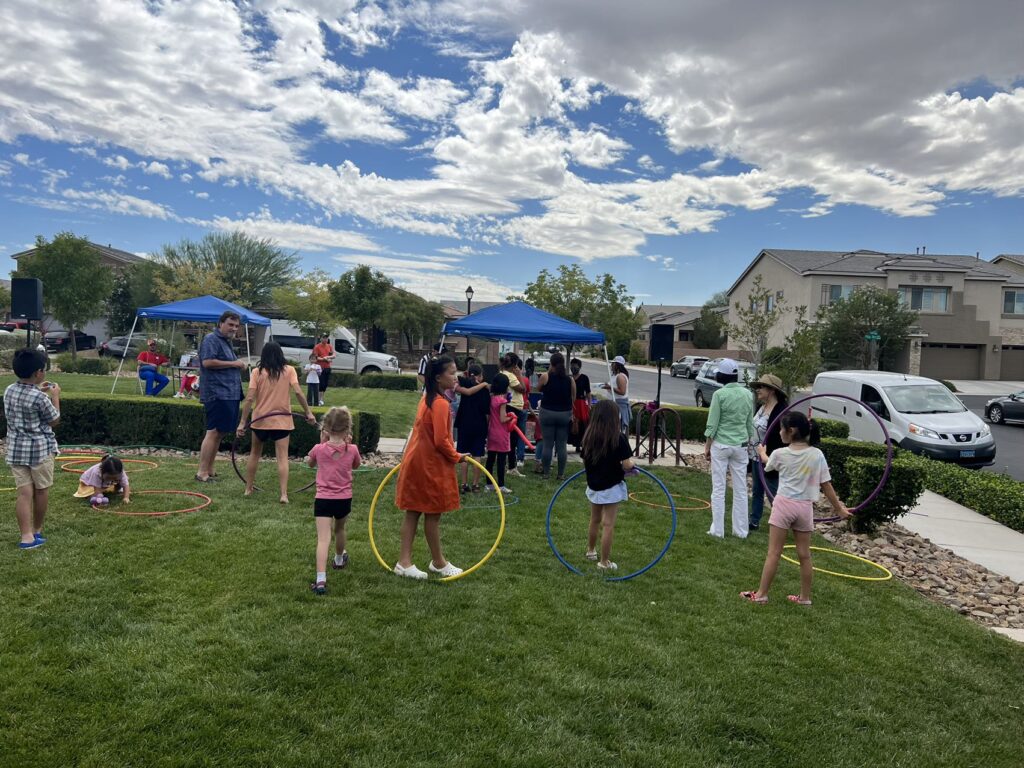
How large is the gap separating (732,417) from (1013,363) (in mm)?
47261

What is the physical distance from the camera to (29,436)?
5.28 metres

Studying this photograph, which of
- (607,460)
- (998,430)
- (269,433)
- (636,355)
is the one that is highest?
(636,355)

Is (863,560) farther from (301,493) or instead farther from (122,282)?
(122,282)

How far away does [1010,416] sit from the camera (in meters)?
22.0

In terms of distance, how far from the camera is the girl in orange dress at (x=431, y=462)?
16.6 ft

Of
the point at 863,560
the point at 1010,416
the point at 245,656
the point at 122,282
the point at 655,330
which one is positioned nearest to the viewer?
the point at 245,656

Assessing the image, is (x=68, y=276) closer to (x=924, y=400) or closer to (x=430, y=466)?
(x=430, y=466)

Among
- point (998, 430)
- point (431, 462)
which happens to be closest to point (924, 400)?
point (998, 430)

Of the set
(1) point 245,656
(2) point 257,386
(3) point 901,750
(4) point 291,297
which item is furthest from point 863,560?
(4) point 291,297

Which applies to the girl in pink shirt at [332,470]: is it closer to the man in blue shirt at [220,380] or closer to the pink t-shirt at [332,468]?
the pink t-shirt at [332,468]

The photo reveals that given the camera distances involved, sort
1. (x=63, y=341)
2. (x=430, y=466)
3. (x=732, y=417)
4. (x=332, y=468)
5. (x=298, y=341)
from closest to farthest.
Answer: (x=332, y=468) → (x=430, y=466) → (x=732, y=417) → (x=298, y=341) → (x=63, y=341)

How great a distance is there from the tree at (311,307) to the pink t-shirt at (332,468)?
88.4 feet

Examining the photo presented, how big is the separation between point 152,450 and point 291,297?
23428 millimetres

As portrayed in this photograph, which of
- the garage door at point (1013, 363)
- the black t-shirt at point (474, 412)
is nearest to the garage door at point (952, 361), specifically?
the garage door at point (1013, 363)
